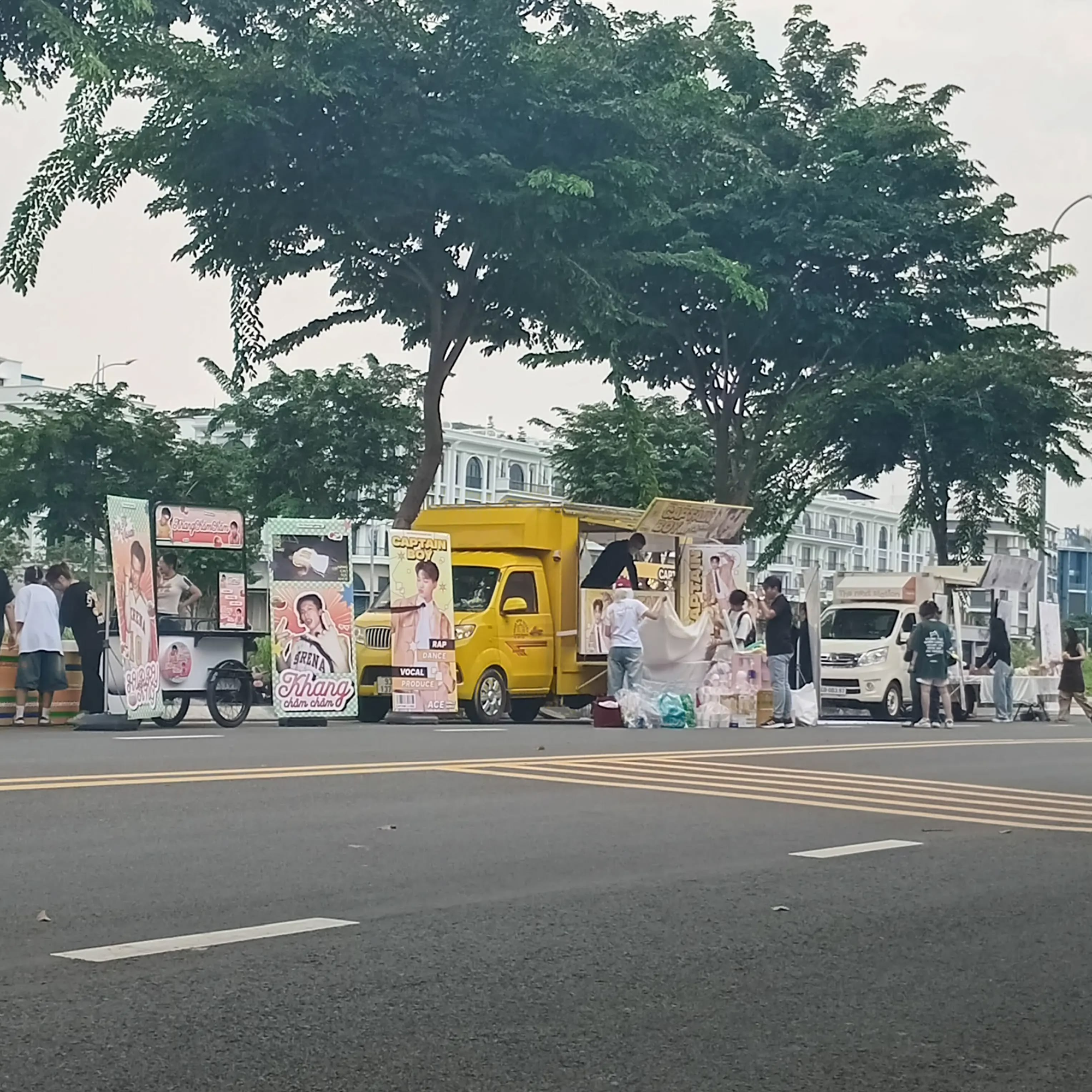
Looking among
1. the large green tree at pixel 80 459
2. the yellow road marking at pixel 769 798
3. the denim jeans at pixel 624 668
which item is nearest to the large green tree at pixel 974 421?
the denim jeans at pixel 624 668

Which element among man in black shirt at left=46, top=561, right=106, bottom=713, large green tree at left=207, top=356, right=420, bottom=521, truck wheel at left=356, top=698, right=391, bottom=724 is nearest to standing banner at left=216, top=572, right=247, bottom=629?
man in black shirt at left=46, top=561, right=106, bottom=713

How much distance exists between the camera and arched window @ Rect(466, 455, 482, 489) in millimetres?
109375

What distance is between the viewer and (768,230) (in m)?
32.9

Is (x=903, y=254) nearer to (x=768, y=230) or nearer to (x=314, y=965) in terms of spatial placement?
(x=768, y=230)

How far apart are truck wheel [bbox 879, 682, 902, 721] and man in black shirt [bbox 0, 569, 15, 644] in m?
14.9

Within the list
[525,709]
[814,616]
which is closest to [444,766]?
[525,709]

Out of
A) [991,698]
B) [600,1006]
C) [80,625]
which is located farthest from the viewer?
[991,698]

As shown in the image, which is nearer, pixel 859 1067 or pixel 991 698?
pixel 859 1067

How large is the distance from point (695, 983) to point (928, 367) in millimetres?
28676

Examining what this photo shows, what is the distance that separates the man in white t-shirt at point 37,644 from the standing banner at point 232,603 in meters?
1.78

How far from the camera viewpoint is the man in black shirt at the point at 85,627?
838 inches

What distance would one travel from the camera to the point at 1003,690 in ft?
97.1

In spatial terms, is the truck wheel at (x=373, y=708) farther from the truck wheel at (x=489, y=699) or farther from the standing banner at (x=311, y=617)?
the standing banner at (x=311, y=617)

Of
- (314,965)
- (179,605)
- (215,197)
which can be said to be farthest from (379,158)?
(314,965)
